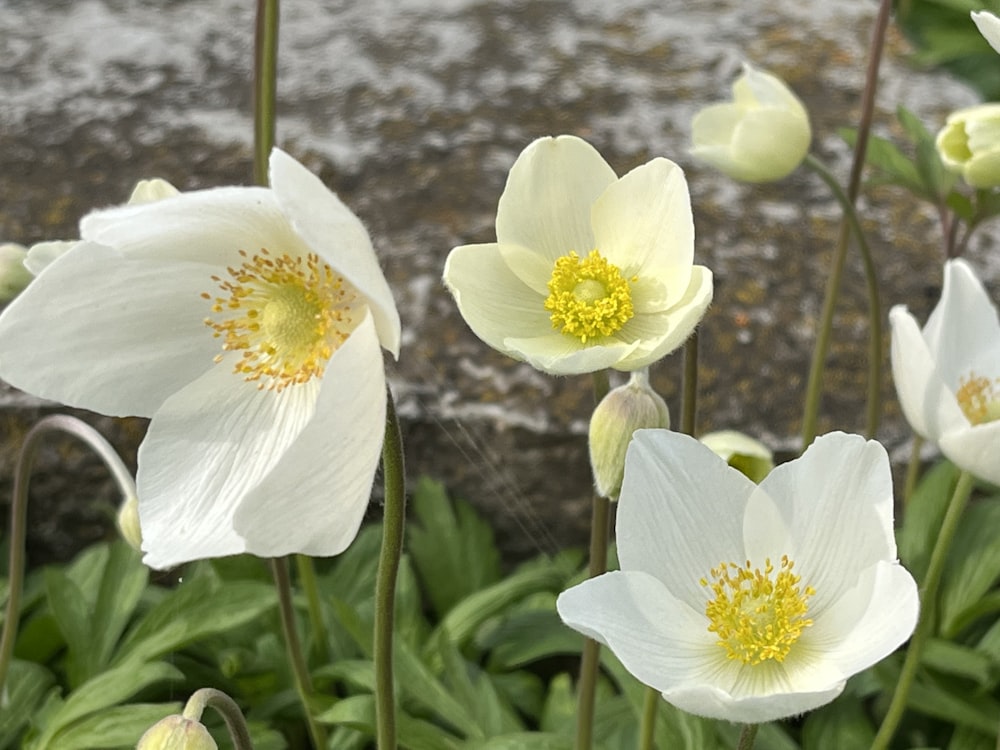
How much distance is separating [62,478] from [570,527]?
2.90ft

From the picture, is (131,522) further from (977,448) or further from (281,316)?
(977,448)

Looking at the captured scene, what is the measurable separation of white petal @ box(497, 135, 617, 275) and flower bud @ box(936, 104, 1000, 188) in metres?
A: 0.56

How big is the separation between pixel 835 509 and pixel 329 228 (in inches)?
18.5

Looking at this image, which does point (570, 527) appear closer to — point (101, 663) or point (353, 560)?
point (353, 560)

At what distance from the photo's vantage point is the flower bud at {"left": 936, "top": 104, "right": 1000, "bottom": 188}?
1.34 m

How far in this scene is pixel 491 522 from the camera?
6.46 feet

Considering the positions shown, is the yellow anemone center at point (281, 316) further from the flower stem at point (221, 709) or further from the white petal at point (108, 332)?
the flower stem at point (221, 709)

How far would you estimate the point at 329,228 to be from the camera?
76 cm

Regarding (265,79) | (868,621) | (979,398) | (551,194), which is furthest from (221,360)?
(979,398)

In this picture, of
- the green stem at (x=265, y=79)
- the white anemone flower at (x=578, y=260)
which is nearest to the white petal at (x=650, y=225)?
the white anemone flower at (x=578, y=260)

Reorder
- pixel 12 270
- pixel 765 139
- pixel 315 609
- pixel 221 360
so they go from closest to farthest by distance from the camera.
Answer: pixel 221 360
pixel 12 270
pixel 765 139
pixel 315 609

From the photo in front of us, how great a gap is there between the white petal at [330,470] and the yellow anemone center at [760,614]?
0.33 metres

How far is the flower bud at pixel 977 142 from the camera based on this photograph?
1337 millimetres

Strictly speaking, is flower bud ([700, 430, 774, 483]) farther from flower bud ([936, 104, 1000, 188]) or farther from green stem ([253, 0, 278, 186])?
green stem ([253, 0, 278, 186])
